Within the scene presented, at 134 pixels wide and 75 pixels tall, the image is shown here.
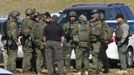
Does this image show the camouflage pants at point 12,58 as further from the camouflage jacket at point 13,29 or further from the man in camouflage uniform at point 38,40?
the man in camouflage uniform at point 38,40

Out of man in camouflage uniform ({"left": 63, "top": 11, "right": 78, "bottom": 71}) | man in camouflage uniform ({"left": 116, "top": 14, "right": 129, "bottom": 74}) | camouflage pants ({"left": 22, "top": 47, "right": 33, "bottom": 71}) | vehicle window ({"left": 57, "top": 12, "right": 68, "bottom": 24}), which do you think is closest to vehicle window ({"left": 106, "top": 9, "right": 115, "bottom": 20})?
vehicle window ({"left": 57, "top": 12, "right": 68, "bottom": 24})

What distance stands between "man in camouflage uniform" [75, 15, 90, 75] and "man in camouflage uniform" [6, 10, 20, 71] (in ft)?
5.58

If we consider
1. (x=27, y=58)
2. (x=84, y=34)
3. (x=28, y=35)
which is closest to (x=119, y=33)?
(x=84, y=34)

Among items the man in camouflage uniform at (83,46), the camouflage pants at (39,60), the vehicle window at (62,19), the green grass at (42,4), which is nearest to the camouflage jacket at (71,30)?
the man in camouflage uniform at (83,46)

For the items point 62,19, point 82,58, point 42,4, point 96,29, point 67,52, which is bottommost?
point 42,4

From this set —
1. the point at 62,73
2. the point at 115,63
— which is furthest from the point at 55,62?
the point at 115,63

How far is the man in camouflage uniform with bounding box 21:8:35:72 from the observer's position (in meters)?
15.8

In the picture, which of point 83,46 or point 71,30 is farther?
point 71,30

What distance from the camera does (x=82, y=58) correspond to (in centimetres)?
1588

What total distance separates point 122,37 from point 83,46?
128 cm

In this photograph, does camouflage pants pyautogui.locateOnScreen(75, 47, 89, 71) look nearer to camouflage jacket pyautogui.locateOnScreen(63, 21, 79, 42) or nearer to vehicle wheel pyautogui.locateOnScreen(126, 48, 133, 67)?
camouflage jacket pyautogui.locateOnScreen(63, 21, 79, 42)

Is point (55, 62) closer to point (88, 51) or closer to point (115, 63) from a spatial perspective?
point (88, 51)

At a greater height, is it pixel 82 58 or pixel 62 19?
pixel 62 19

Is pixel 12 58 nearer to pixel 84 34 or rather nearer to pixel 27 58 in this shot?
pixel 27 58
